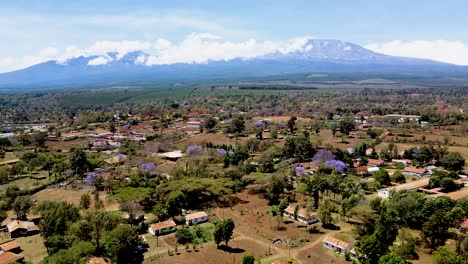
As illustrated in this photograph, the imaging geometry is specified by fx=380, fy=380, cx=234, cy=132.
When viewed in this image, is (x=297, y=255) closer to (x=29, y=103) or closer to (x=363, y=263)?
(x=363, y=263)

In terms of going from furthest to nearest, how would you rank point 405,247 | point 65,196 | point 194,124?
point 194,124
point 65,196
point 405,247

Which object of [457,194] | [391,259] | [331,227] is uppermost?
[391,259]

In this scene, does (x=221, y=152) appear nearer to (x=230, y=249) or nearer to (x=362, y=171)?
(x=362, y=171)

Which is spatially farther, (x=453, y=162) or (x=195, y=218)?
(x=453, y=162)

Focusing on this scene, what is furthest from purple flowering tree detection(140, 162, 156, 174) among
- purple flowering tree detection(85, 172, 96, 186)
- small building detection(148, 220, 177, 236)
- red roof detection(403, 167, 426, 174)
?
red roof detection(403, 167, 426, 174)

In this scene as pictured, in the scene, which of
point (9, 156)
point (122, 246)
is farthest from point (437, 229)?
point (9, 156)

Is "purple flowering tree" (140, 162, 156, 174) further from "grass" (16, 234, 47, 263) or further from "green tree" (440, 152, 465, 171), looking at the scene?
"green tree" (440, 152, 465, 171)

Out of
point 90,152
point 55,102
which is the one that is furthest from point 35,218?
point 55,102

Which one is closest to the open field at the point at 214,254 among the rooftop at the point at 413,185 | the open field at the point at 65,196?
the open field at the point at 65,196
